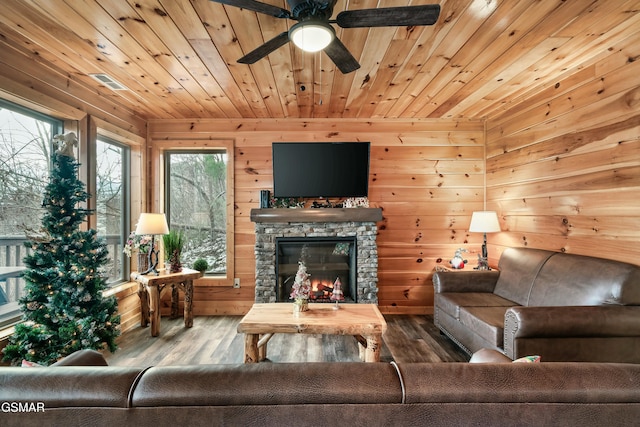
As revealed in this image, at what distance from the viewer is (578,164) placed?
8.91 feet

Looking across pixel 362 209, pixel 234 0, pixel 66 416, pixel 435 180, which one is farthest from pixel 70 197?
pixel 435 180

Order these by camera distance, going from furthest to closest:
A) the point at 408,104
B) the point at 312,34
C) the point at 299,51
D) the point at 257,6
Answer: the point at 408,104
the point at 299,51
the point at 312,34
the point at 257,6

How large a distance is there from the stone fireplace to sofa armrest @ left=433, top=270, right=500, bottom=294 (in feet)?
2.57

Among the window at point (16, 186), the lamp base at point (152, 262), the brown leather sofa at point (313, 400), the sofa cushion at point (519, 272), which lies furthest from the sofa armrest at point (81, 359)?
the sofa cushion at point (519, 272)

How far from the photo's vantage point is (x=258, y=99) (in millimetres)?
3361

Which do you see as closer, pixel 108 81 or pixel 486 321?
pixel 486 321

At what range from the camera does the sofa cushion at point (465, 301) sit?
279 centimetres

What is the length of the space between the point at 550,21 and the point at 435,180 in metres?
2.21

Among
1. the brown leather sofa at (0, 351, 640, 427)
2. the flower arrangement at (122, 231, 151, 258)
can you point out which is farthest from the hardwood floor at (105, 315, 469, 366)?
the brown leather sofa at (0, 351, 640, 427)

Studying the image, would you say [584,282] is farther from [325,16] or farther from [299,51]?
[299,51]

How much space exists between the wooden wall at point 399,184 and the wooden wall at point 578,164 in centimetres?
50

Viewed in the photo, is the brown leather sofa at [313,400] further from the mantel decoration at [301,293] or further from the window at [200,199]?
the window at [200,199]

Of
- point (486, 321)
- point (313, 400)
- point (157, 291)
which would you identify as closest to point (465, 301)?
point (486, 321)

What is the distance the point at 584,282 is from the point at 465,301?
0.90 meters
